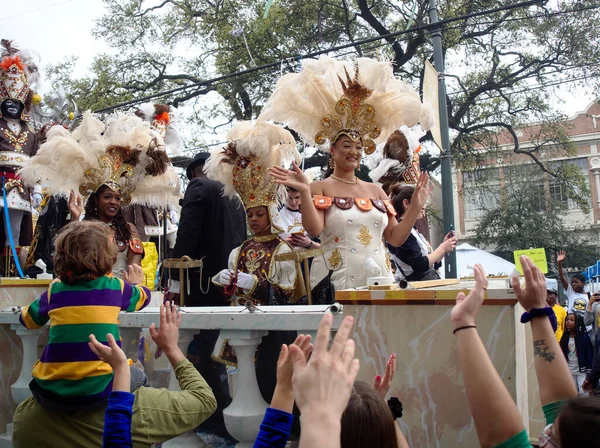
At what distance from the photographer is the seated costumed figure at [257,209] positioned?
412 cm

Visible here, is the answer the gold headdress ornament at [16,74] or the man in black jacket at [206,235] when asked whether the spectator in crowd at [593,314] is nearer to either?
the man in black jacket at [206,235]

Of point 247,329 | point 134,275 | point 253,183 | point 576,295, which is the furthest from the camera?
point 576,295

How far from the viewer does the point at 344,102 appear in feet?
12.8

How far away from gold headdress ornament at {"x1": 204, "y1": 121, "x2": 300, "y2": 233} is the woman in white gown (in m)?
0.36

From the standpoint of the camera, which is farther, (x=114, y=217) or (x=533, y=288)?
(x=114, y=217)

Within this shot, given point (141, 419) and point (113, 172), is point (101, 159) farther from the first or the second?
point (141, 419)

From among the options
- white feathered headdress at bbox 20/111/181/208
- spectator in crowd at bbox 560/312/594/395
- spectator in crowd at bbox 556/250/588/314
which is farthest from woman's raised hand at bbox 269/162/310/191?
spectator in crowd at bbox 556/250/588/314

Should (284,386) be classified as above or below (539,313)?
below

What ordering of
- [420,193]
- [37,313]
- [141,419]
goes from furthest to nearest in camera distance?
[420,193] < [37,313] < [141,419]

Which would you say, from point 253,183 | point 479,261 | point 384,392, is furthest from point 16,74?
point 479,261

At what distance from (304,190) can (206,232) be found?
167cm

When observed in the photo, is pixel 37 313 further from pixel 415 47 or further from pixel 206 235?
pixel 415 47

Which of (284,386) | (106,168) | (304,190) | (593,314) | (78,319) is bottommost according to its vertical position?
(593,314)

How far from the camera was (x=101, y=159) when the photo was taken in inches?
195
